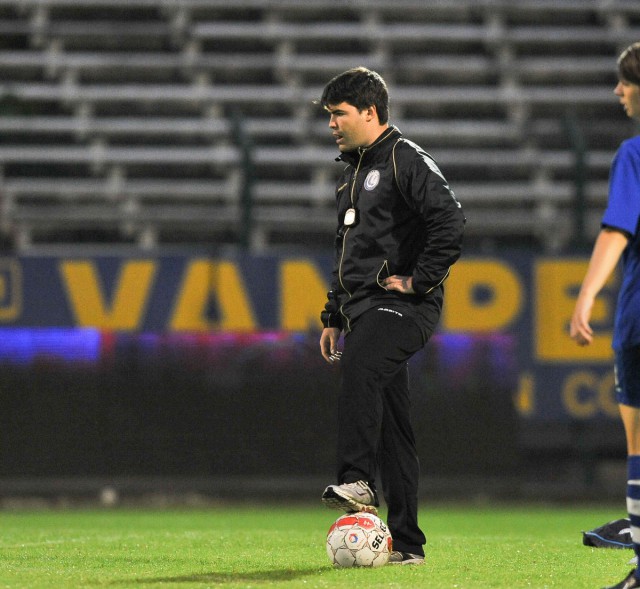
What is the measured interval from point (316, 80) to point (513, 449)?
8.13m

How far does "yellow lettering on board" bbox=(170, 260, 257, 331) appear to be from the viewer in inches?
457

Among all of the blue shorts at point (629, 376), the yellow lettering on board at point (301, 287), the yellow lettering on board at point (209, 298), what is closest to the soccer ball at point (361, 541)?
the blue shorts at point (629, 376)

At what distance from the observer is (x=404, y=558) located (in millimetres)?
5402

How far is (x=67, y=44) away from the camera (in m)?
17.4

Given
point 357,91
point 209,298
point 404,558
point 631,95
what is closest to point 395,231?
point 357,91

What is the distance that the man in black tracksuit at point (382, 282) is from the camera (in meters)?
5.05

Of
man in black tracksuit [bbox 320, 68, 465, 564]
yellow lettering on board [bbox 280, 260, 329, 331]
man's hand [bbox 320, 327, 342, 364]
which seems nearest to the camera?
man in black tracksuit [bbox 320, 68, 465, 564]

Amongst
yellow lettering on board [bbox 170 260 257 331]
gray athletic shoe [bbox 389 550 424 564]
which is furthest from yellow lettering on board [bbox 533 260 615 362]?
gray athletic shoe [bbox 389 550 424 564]

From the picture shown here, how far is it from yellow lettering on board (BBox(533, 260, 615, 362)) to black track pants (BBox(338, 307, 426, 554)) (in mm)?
6722

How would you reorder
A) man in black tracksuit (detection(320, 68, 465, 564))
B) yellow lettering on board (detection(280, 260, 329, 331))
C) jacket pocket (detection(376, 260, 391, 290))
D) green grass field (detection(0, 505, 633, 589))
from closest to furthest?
green grass field (detection(0, 505, 633, 589)) → man in black tracksuit (detection(320, 68, 465, 564)) → jacket pocket (detection(376, 260, 391, 290)) → yellow lettering on board (detection(280, 260, 329, 331))

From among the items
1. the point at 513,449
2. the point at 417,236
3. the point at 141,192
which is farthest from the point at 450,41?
the point at 417,236

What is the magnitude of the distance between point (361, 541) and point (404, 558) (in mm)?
329

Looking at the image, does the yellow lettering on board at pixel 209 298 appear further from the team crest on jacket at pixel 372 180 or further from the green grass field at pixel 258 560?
the team crest on jacket at pixel 372 180

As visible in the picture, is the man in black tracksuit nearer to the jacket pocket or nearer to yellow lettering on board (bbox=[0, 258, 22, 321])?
the jacket pocket
